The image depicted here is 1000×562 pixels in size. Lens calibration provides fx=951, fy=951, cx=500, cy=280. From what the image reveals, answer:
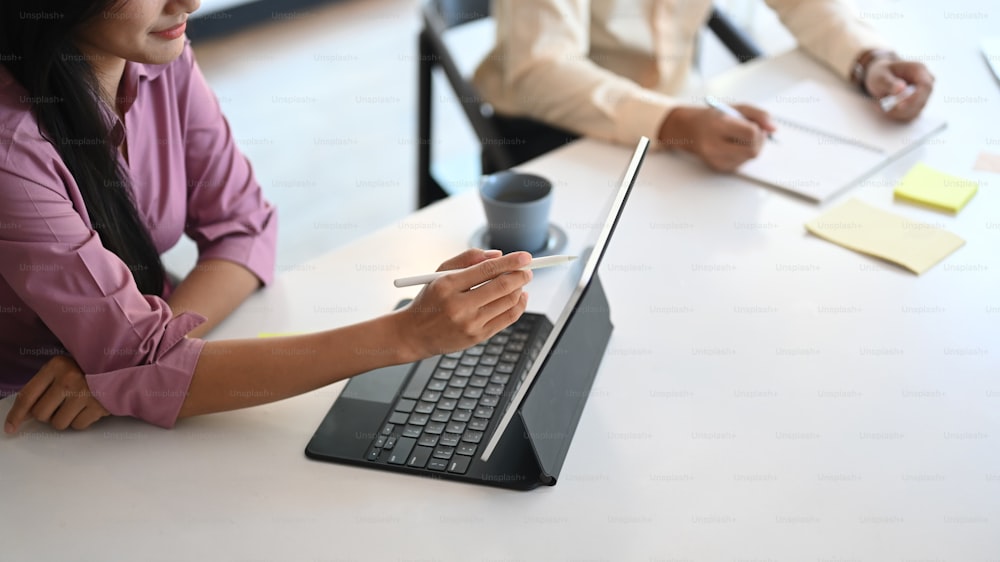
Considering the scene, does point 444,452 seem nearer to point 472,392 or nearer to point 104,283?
point 472,392

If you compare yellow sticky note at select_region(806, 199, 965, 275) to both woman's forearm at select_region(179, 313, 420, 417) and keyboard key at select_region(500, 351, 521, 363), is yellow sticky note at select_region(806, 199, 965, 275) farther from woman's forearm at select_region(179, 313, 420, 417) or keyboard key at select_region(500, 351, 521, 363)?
woman's forearm at select_region(179, 313, 420, 417)

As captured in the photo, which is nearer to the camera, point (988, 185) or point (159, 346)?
point (159, 346)

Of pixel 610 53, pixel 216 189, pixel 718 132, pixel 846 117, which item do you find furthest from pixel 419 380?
pixel 610 53

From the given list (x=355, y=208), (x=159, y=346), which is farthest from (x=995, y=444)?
(x=355, y=208)

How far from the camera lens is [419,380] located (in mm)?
1126

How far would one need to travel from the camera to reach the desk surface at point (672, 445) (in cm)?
93

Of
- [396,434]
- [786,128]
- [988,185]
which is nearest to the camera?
[396,434]

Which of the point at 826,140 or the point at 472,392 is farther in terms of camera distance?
the point at 826,140

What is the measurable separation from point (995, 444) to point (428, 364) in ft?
2.10

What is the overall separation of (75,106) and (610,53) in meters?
1.25

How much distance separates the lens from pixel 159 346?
1.08 m

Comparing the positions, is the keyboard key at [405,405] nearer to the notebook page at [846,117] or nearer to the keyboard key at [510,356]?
the keyboard key at [510,356]

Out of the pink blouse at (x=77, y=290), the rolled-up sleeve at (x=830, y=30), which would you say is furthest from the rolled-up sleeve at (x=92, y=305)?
the rolled-up sleeve at (x=830, y=30)

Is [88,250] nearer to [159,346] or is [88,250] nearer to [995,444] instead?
[159,346]
